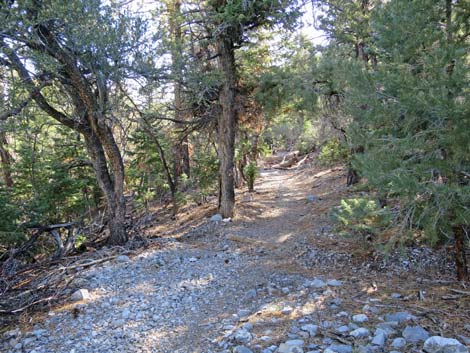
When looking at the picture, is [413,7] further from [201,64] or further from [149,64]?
[201,64]

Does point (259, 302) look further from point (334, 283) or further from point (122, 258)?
point (122, 258)

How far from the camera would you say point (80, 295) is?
15.9ft

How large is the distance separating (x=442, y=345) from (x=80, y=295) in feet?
14.7

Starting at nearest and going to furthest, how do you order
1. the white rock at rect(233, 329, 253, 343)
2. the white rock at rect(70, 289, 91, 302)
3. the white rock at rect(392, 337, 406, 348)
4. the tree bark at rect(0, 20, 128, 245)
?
the white rock at rect(392, 337, 406, 348), the white rock at rect(233, 329, 253, 343), the white rock at rect(70, 289, 91, 302), the tree bark at rect(0, 20, 128, 245)

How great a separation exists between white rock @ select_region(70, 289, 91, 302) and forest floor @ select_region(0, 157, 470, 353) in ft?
0.40

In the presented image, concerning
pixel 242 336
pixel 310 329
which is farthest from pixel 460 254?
pixel 242 336

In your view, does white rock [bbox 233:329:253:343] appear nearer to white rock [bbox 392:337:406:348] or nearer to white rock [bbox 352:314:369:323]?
white rock [bbox 352:314:369:323]

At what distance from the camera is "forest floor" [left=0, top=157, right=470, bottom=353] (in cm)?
331

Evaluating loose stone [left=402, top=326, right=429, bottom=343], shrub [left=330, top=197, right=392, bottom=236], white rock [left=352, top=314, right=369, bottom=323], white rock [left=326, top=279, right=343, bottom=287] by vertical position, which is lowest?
white rock [left=326, top=279, right=343, bottom=287]

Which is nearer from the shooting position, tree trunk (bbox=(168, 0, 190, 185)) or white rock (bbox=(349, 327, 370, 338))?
white rock (bbox=(349, 327, 370, 338))

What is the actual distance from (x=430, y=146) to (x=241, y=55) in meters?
7.73

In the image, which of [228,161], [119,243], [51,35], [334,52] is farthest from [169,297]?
[334,52]

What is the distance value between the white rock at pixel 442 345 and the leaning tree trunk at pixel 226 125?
737 centimetres

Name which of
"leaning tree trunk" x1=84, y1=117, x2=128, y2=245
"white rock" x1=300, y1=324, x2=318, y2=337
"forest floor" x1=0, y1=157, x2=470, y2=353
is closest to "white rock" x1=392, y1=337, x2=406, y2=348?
"forest floor" x1=0, y1=157, x2=470, y2=353
